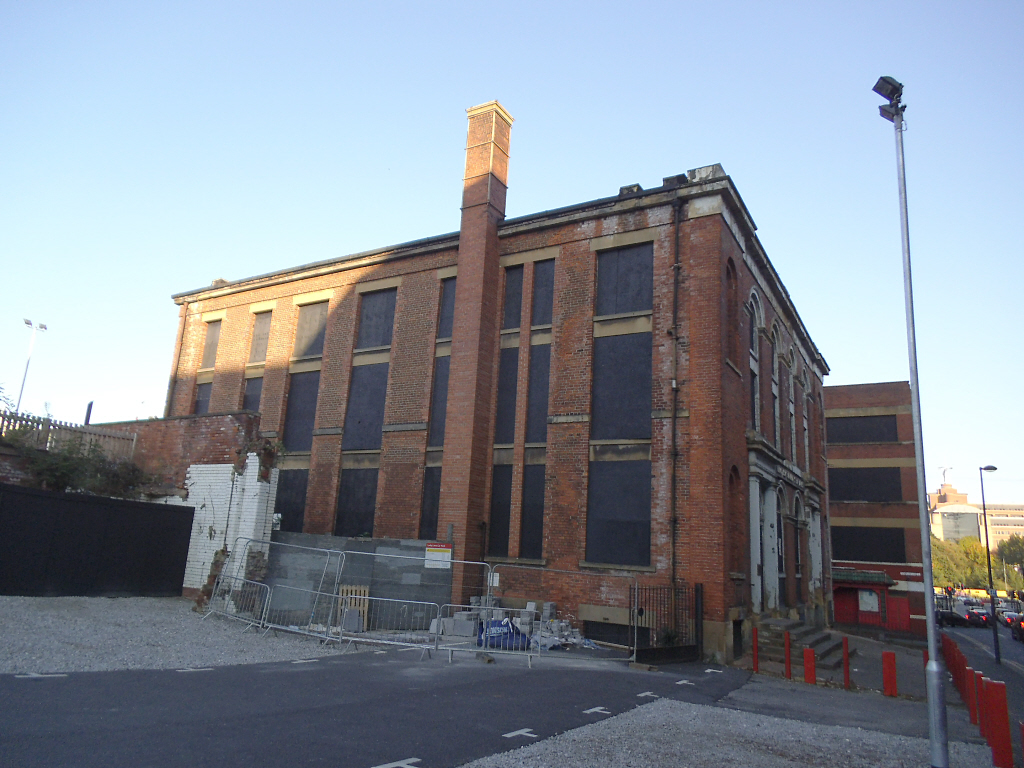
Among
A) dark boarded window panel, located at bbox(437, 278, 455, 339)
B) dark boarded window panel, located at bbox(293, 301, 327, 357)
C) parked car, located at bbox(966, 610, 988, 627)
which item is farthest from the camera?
parked car, located at bbox(966, 610, 988, 627)

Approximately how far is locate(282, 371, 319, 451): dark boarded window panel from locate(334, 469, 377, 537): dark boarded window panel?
7.62ft

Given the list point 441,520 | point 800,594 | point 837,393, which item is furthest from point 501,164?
point 837,393

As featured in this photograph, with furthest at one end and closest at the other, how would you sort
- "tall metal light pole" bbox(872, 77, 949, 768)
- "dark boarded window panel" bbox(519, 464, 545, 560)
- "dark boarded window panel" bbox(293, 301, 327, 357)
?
"dark boarded window panel" bbox(293, 301, 327, 357)
"dark boarded window panel" bbox(519, 464, 545, 560)
"tall metal light pole" bbox(872, 77, 949, 768)

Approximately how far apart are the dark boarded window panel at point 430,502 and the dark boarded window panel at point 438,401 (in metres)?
0.90

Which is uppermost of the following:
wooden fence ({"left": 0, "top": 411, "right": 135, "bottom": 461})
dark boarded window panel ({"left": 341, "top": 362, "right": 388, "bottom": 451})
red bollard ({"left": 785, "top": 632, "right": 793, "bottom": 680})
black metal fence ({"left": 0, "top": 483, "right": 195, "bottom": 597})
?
dark boarded window panel ({"left": 341, "top": 362, "right": 388, "bottom": 451})

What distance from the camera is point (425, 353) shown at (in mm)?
21828

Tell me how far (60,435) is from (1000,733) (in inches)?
761

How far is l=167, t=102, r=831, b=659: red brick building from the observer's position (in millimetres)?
17578

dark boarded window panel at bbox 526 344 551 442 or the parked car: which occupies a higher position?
dark boarded window panel at bbox 526 344 551 442

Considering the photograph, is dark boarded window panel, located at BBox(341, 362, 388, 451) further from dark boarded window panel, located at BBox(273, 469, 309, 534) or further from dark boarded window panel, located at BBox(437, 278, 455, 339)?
dark boarded window panel, located at BBox(437, 278, 455, 339)

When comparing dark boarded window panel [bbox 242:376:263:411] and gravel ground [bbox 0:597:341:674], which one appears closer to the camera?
gravel ground [bbox 0:597:341:674]

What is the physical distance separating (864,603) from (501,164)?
33.0 m

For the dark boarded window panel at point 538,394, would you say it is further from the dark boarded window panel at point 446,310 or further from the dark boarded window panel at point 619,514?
the dark boarded window panel at point 446,310

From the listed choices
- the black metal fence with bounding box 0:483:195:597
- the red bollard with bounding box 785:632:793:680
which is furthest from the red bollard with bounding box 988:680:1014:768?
the black metal fence with bounding box 0:483:195:597
